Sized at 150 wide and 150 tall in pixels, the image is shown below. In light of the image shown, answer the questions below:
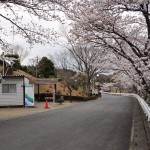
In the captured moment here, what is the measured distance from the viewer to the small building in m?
32.4

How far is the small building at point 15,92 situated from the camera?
106 ft

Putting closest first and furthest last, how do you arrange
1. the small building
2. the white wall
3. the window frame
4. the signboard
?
the signboard < the small building < the white wall < the window frame

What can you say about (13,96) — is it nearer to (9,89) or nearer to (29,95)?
(9,89)

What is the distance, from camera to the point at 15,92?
32.9 metres

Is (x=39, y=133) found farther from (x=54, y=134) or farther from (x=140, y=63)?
(x=140, y=63)

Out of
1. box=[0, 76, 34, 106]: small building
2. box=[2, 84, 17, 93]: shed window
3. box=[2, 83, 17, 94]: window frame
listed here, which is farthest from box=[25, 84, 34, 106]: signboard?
box=[2, 84, 17, 93]: shed window

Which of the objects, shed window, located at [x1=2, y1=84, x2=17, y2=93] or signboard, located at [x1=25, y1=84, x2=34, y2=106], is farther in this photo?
shed window, located at [x1=2, y1=84, x2=17, y2=93]

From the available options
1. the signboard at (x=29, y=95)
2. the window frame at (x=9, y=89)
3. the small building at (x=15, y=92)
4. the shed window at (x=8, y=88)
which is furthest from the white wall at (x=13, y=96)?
the signboard at (x=29, y=95)

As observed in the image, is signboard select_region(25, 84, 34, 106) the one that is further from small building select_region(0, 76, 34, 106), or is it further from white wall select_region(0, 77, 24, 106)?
white wall select_region(0, 77, 24, 106)

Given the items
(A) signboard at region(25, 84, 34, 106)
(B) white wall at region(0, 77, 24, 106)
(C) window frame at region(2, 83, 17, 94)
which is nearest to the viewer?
(A) signboard at region(25, 84, 34, 106)

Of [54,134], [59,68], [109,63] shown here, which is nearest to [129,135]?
[54,134]

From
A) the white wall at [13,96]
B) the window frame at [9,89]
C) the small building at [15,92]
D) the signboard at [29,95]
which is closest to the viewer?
the signboard at [29,95]

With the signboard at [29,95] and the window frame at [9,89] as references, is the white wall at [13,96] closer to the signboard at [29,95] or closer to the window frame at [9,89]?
the window frame at [9,89]

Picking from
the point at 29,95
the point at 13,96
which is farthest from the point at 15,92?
the point at 29,95
